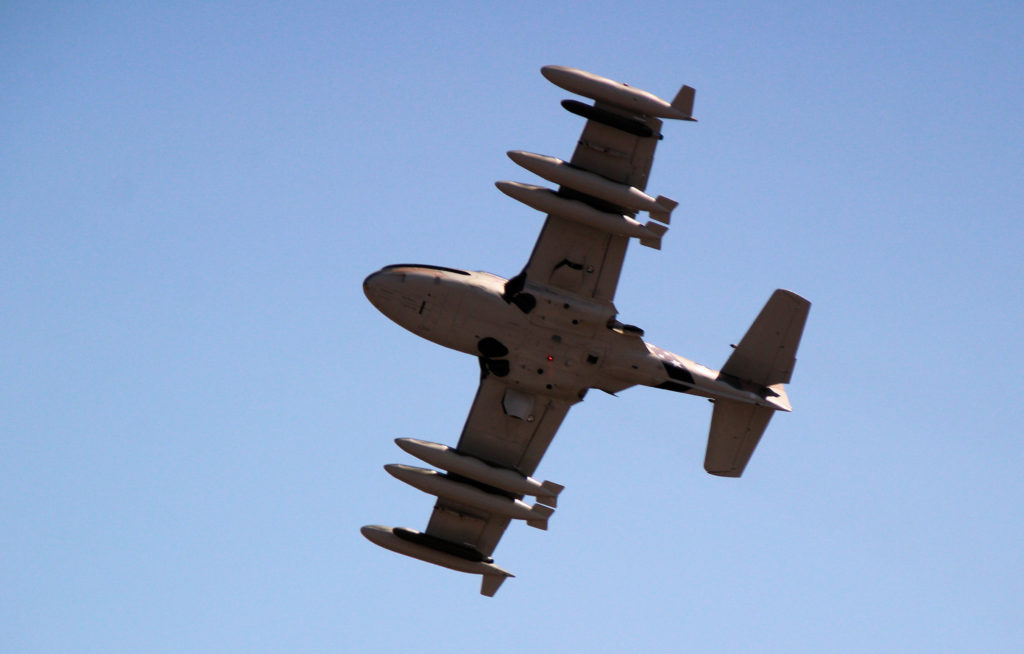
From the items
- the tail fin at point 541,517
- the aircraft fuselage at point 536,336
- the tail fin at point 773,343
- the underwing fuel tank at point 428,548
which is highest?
the tail fin at point 773,343

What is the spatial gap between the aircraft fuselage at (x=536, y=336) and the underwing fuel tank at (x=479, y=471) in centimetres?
236

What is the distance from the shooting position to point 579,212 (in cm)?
3659

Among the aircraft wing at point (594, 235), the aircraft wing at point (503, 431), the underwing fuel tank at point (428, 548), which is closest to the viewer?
the aircraft wing at point (594, 235)

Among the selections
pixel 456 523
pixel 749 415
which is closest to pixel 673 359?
pixel 749 415

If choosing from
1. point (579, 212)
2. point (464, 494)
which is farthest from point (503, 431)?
point (579, 212)

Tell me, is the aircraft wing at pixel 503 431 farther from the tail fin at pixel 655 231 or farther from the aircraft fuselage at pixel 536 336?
the tail fin at pixel 655 231

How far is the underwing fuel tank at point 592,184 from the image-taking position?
119 feet

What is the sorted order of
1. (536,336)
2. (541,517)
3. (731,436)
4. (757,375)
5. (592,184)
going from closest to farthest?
(592,184), (536,336), (757,375), (731,436), (541,517)

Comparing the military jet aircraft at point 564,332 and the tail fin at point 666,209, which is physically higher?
the tail fin at point 666,209

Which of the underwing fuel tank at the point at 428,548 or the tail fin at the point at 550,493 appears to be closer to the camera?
the tail fin at the point at 550,493

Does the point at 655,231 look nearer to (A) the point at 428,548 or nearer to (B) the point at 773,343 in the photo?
(B) the point at 773,343

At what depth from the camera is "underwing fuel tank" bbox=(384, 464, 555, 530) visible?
126 ft

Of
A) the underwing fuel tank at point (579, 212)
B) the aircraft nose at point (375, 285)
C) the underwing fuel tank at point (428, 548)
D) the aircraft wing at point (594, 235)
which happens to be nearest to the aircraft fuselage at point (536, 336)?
the aircraft nose at point (375, 285)

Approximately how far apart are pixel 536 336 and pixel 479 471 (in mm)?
4041
